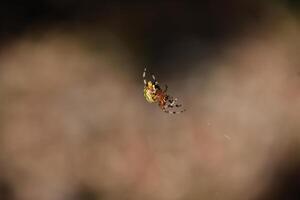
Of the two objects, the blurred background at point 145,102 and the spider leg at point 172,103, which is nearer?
the blurred background at point 145,102

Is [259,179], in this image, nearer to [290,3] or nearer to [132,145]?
[132,145]

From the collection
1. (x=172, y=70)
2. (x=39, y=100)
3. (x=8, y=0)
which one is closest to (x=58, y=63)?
(x=39, y=100)

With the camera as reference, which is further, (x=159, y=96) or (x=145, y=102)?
(x=145, y=102)

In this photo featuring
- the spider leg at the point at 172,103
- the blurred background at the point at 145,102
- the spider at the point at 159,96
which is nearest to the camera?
the blurred background at the point at 145,102

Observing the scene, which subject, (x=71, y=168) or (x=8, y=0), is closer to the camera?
(x=71, y=168)

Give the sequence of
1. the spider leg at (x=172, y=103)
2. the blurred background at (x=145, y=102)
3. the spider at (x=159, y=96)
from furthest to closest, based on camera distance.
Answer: the spider leg at (x=172, y=103) → the spider at (x=159, y=96) → the blurred background at (x=145, y=102)
